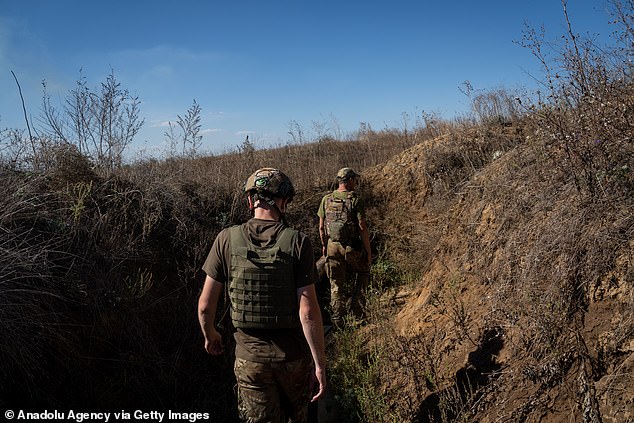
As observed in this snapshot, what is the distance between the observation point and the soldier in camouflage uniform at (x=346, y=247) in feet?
17.3

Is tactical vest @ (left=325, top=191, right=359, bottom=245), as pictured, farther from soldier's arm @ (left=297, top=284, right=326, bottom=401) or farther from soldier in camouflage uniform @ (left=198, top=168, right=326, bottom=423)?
soldier's arm @ (left=297, top=284, right=326, bottom=401)

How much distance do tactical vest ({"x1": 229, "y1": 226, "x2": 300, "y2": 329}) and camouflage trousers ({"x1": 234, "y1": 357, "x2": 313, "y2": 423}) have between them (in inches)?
9.4

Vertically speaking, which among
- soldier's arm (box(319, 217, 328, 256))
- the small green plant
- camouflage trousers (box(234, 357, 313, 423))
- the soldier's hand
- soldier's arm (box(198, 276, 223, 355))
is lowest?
camouflage trousers (box(234, 357, 313, 423))

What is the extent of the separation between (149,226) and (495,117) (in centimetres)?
639

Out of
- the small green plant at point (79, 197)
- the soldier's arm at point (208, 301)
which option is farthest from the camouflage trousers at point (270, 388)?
the small green plant at point (79, 197)

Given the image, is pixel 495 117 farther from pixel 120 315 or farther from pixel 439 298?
pixel 120 315

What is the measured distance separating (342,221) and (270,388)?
305cm

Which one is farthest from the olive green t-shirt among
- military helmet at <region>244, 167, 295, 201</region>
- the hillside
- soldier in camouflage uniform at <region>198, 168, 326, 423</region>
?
the hillside

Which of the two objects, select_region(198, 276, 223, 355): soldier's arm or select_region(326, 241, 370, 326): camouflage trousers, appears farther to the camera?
select_region(326, 241, 370, 326): camouflage trousers

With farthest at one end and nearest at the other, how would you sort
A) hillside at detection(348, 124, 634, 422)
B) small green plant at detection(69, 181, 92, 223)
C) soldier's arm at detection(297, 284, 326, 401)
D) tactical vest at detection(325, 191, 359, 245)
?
tactical vest at detection(325, 191, 359, 245) < small green plant at detection(69, 181, 92, 223) < hillside at detection(348, 124, 634, 422) < soldier's arm at detection(297, 284, 326, 401)

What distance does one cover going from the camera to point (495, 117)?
768 cm

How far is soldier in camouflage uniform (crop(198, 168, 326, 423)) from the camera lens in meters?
2.35

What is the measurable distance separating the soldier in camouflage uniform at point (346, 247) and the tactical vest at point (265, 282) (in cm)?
291

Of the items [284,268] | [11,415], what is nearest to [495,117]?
[284,268]
